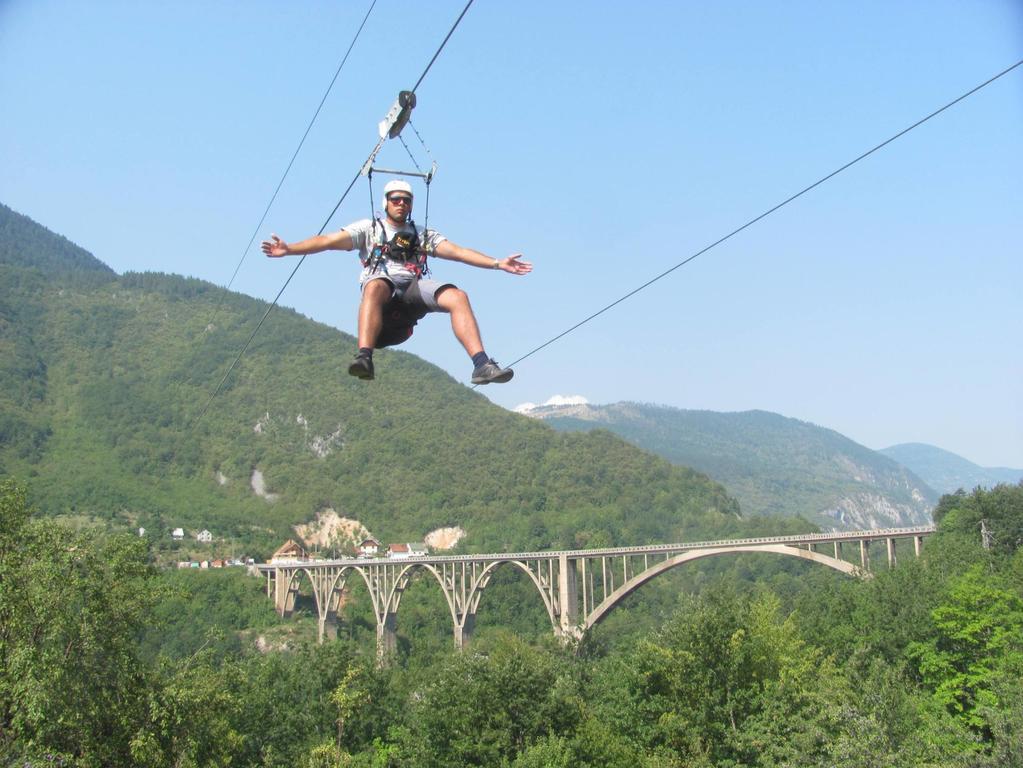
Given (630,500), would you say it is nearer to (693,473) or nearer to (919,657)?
(693,473)

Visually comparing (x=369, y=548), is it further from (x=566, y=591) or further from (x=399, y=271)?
(x=399, y=271)

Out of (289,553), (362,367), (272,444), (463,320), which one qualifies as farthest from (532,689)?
(272,444)

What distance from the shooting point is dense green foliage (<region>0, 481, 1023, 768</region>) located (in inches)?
779

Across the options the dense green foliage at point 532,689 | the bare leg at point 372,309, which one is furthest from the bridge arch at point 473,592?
the bare leg at point 372,309

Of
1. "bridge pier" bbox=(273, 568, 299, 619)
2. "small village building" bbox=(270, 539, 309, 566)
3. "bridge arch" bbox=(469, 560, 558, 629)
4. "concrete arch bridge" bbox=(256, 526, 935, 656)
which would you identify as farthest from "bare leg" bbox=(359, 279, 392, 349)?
"small village building" bbox=(270, 539, 309, 566)

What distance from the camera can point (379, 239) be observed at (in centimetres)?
909

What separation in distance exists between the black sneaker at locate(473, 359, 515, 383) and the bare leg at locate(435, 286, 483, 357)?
0.13 metres

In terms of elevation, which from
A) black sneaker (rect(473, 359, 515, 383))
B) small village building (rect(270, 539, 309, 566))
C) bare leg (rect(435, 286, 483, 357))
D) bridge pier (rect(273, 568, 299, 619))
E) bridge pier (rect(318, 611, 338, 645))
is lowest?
bridge pier (rect(318, 611, 338, 645))

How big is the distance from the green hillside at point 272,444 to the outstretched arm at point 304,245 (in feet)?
354

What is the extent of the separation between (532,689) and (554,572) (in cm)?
4511

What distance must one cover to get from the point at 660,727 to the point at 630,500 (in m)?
109

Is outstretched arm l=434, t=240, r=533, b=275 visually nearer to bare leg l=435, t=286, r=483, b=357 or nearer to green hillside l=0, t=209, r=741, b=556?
bare leg l=435, t=286, r=483, b=357

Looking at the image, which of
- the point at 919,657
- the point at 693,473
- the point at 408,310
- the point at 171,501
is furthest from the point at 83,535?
the point at 693,473

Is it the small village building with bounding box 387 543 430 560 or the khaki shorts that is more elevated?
the small village building with bounding box 387 543 430 560
